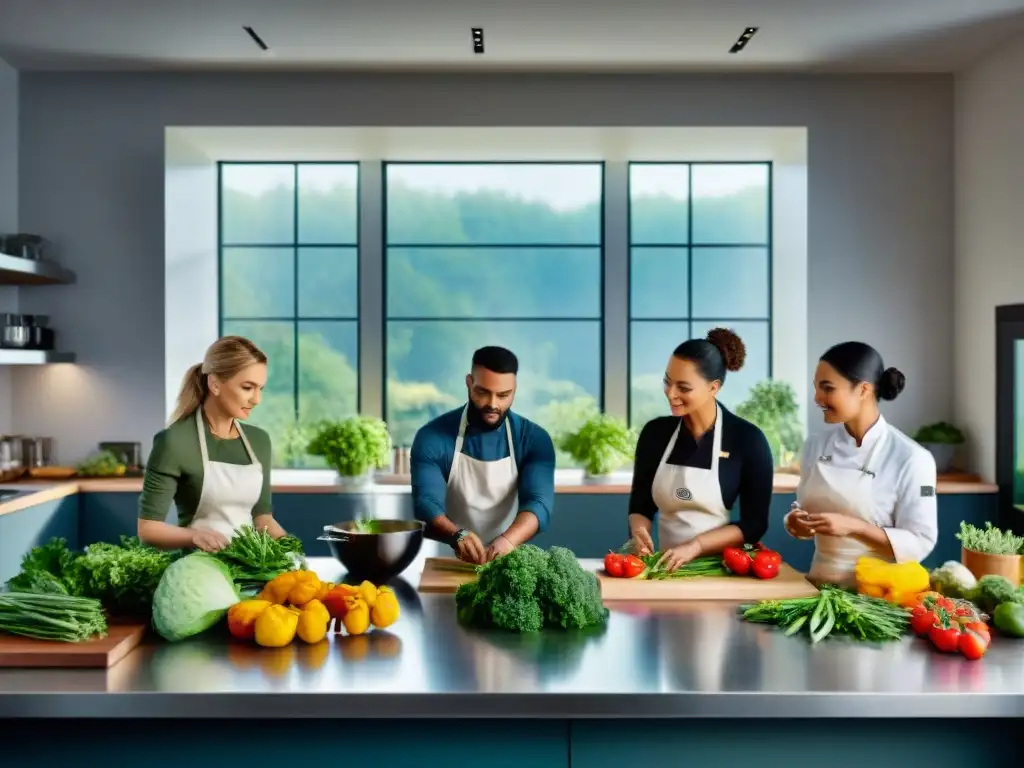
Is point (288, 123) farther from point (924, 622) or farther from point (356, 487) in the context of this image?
point (924, 622)

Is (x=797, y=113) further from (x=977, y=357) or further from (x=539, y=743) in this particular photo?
(x=539, y=743)

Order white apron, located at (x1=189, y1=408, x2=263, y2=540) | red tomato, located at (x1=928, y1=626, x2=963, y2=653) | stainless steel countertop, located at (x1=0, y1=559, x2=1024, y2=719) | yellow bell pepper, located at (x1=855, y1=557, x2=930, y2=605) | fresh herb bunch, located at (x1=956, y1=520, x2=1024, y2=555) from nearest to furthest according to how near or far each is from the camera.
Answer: stainless steel countertop, located at (x1=0, y1=559, x2=1024, y2=719) < red tomato, located at (x1=928, y1=626, x2=963, y2=653) < yellow bell pepper, located at (x1=855, y1=557, x2=930, y2=605) < fresh herb bunch, located at (x1=956, y1=520, x2=1024, y2=555) < white apron, located at (x1=189, y1=408, x2=263, y2=540)

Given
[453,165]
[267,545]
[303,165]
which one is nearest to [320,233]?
[303,165]

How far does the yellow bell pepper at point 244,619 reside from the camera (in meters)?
2.25

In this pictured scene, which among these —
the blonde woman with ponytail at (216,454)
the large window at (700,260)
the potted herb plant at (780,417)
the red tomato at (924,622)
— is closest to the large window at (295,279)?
the large window at (700,260)

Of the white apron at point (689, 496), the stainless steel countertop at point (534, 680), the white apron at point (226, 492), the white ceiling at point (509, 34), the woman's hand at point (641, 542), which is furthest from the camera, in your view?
the white ceiling at point (509, 34)

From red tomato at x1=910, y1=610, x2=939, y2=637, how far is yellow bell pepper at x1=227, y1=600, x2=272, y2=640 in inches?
61.1

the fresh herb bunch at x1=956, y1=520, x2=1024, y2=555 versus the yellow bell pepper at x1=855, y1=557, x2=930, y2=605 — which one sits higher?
the fresh herb bunch at x1=956, y1=520, x2=1024, y2=555

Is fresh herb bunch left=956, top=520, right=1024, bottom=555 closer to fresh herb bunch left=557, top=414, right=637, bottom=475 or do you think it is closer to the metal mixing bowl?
the metal mixing bowl

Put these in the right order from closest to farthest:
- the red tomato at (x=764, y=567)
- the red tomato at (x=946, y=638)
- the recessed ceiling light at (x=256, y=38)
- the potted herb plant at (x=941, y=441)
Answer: the red tomato at (x=946, y=638), the red tomato at (x=764, y=567), the recessed ceiling light at (x=256, y=38), the potted herb plant at (x=941, y=441)

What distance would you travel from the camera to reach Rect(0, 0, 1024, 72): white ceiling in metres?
4.28

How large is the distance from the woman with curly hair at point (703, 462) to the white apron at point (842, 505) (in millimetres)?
197

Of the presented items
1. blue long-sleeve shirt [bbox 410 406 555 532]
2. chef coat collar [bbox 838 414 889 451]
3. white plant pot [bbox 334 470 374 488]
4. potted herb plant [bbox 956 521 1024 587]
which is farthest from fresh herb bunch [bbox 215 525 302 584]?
white plant pot [bbox 334 470 374 488]

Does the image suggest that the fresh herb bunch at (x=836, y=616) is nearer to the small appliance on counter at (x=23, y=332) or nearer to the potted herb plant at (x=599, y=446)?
the potted herb plant at (x=599, y=446)
